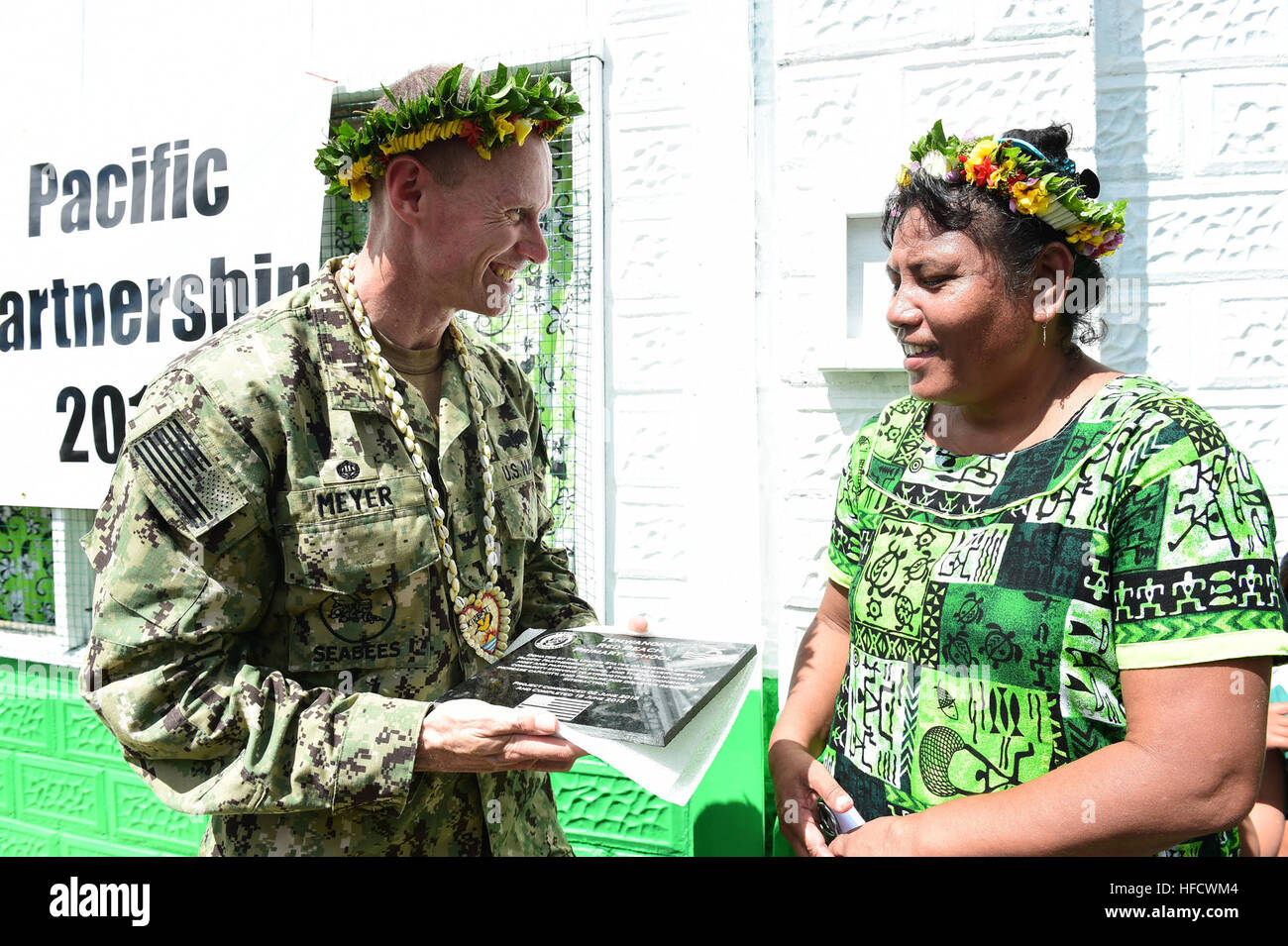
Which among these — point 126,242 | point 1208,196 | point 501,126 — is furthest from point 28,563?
point 1208,196

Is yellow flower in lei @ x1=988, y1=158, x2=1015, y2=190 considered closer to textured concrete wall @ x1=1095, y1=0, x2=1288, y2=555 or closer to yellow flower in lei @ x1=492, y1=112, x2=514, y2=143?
yellow flower in lei @ x1=492, y1=112, x2=514, y2=143

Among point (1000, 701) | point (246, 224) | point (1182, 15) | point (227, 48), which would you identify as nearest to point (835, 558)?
point (1000, 701)

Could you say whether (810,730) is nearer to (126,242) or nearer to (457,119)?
(457,119)

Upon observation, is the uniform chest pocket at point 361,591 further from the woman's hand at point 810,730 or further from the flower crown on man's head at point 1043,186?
the flower crown on man's head at point 1043,186

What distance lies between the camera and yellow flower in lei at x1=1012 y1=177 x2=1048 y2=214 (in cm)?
158

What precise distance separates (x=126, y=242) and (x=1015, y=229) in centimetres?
315

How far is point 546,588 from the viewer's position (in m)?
2.10

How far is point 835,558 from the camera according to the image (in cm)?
185

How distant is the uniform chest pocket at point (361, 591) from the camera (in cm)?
158

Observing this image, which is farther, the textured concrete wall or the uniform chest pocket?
the textured concrete wall

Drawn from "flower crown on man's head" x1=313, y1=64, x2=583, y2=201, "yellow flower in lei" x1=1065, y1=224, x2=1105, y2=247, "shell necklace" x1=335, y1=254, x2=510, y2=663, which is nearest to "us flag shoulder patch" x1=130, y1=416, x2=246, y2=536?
"shell necklace" x1=335, y1=254, x2=510, y2=663

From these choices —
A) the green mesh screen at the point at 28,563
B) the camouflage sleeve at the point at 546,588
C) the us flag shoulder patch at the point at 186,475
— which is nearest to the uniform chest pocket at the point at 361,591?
the us flag shoulder patch at the point at 186,475

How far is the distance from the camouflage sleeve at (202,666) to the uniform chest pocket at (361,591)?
0.09 meters
